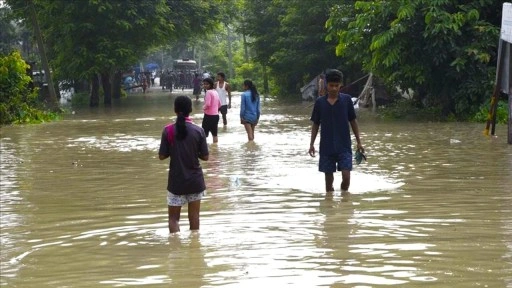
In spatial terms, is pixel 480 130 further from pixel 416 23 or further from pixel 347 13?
pixel 347 13

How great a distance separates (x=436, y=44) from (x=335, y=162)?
13499mm

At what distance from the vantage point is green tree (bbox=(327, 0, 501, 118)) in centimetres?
2284

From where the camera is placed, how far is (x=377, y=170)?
43.5ft

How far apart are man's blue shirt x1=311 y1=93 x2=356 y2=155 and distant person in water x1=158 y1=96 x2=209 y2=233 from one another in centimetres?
248

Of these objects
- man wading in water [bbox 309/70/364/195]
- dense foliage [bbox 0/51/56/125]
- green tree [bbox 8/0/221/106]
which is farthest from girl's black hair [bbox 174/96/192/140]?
green tree [bbox 8/0/221/106]

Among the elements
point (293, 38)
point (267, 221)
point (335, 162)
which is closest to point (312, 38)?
point (293, 38)

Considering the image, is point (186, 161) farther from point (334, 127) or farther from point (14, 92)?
point (14, 92)

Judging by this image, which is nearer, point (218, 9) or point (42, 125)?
point (42, 125)

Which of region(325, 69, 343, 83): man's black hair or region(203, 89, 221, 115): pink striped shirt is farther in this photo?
region(203, 89, 221, 115): pink striped shirt

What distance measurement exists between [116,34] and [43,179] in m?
28.5

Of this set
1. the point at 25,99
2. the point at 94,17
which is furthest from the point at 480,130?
the point at 94,17

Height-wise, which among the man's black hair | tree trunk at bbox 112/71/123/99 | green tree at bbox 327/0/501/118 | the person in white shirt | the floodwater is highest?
green tree at bbox 327/0/501/118

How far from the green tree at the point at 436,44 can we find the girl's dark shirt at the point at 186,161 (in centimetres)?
1520

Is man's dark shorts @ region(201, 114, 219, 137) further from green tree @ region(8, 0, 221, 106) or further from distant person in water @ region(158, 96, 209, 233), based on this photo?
green tree @ region(8, 0, 221, 106)
